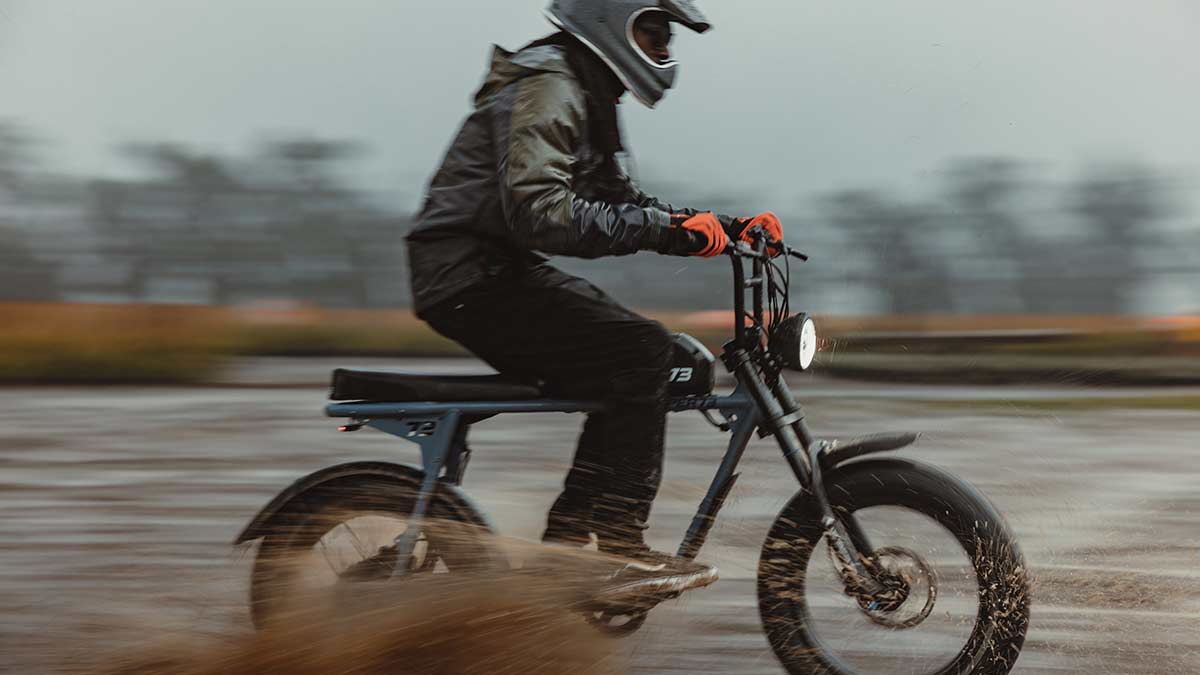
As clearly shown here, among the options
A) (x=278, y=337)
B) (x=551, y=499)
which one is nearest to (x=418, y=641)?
(x=551, y=499)

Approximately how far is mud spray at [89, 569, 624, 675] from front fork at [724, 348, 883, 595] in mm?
640

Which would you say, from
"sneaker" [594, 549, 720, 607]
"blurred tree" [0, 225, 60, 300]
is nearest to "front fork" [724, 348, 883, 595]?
"sneaker" [594, 549, 720, 607]

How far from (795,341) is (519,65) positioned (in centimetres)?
99

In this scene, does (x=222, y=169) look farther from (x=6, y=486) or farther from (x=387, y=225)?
(x=6, y=486)

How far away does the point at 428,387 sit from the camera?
4.15 meters

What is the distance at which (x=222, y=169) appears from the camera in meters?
20.4

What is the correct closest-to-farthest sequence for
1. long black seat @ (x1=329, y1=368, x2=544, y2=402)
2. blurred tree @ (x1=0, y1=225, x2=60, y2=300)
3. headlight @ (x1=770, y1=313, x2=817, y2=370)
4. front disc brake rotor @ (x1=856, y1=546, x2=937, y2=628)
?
1. front disc brake rotor @ (x1=856, y1=546, x2=937, y2=628)
2. headlight @ (x1=770, y1=313, x2=817, y2=370)
3. long black seat @ (x1=329, y1=368, x2=544, y2=402)
4. blurred tree @ (x1=0, y1=225, x2=60, y2=300)

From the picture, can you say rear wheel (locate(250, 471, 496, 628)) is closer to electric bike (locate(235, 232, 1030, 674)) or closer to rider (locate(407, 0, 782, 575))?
electric bike (locate(235, 232, 1030, 674))

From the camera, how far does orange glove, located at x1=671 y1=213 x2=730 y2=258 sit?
3857mm

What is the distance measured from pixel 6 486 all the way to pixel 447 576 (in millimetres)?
4630

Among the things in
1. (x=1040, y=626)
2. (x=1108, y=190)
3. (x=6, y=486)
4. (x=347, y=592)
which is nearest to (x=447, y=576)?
(x=347, y=592)

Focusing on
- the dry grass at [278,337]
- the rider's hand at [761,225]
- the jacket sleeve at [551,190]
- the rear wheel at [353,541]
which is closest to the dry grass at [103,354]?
the dry grass at [278,337]

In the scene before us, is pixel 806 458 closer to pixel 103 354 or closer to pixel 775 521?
pixel 775 521

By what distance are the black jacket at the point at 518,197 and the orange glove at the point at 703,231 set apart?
4 centimetres
